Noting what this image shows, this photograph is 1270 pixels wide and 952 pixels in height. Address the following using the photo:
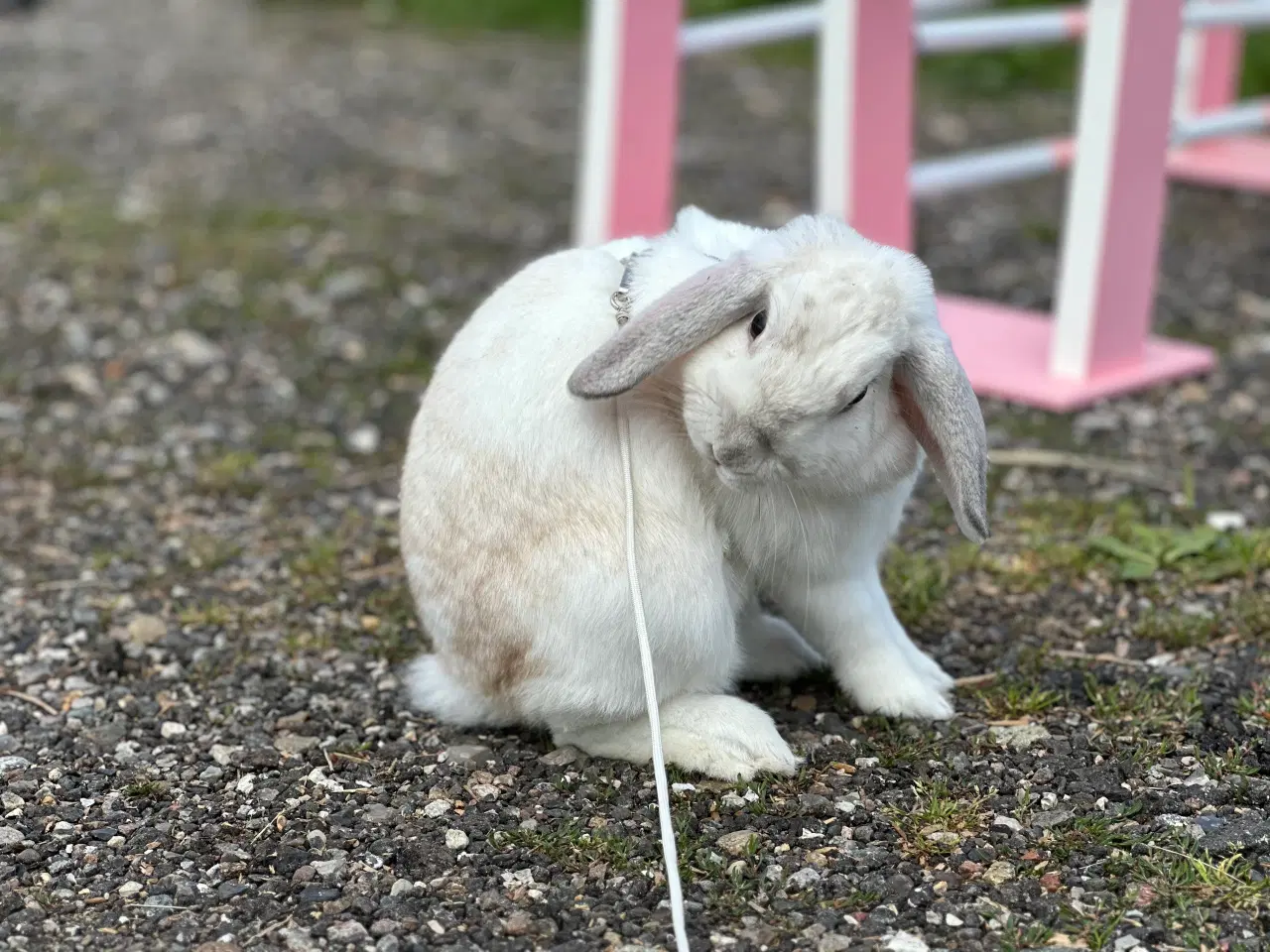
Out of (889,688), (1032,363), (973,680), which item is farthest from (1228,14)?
(889,688)

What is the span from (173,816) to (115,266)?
12.3 feet

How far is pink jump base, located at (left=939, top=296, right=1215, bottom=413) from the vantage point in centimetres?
505

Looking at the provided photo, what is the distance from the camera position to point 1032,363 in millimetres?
5250

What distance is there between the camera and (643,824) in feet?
9.33

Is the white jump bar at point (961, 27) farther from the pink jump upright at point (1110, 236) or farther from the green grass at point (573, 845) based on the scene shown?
the green grass at point (573, 845)

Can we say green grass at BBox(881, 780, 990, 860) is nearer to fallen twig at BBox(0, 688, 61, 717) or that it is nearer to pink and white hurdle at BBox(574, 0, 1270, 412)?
fallen twig at BBox(0, 688, 61, 717)

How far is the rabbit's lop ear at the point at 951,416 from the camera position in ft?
8.82

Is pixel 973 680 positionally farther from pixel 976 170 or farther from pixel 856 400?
pixel 976 170

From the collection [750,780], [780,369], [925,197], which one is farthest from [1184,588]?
[925,197]

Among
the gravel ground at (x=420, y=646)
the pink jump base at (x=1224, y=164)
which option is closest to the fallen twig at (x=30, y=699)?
the gravel ground at (x=420, y=646)

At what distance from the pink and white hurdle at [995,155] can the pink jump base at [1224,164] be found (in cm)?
122

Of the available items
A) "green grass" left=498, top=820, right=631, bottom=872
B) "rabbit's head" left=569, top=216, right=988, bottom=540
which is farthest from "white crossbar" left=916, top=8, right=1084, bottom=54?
"green grass" left=498, top=820, right=631, bottom=872

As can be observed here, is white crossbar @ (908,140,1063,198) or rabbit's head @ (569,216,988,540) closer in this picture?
rabbit's head @ (569,216,988,540)

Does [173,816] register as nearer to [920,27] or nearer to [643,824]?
[643,824]
